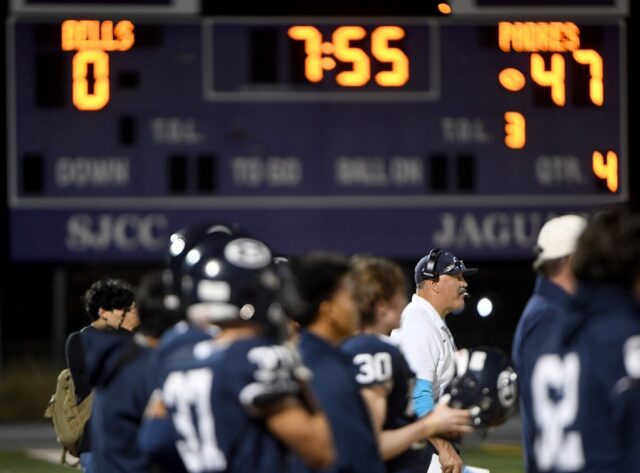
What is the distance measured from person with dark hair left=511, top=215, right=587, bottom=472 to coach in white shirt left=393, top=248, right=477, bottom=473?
5.66 ft

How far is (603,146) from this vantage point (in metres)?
17.1

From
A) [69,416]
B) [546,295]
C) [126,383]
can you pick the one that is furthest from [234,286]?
[69,416]

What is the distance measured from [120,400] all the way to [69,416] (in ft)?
8.08

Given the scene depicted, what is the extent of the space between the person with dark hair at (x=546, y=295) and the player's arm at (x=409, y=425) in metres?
0.29

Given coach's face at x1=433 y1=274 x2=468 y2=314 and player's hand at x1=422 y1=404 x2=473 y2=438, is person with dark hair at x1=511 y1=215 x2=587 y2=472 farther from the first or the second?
coach's face at x1=433 y1=274 x2=468 y2=314

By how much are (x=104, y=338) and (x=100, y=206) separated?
10560mm

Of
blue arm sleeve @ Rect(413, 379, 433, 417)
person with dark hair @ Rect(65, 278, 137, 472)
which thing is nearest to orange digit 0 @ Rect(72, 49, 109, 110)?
person with dark hair @ Rect(65, 278, 137, 472)

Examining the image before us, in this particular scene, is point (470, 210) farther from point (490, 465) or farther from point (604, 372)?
point (604, 372)

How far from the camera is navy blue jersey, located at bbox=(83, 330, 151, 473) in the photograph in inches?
231

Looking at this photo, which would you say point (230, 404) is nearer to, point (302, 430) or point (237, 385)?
point (237, 385)

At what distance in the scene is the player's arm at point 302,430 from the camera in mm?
4121

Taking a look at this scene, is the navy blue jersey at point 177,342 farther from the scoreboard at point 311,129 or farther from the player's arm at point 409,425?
the scoreboard at point 311,129

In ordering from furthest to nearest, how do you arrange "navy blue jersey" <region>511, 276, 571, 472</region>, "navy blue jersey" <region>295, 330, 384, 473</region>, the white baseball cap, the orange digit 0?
1. the orange digit 0
2. the white baseball cap
3. "navy blue jersey" <region>511, 276, 571, 472</region>
4. "navy blue jersey" <region>295, 330, 384, 473</region>

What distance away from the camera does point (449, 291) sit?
771 cm
